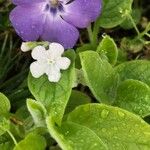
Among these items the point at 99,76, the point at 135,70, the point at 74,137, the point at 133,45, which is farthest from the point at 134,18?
the point at 74,137

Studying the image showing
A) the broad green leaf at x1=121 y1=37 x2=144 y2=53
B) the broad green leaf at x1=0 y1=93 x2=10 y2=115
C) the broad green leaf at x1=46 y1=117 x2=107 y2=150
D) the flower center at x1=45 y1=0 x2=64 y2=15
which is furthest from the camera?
the broad green leaf at x1=121 y1=37 x2=144 y2=53

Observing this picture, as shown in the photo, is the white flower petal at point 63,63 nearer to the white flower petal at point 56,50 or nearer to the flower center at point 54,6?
the white flower petal at point 56,50

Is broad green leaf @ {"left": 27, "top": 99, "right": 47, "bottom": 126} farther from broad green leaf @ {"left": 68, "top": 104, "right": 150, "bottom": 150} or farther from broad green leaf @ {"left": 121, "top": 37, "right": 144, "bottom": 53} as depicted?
broad green leaf @ {"left": 121, "top": 37, "right": 144, "bottom": 53}

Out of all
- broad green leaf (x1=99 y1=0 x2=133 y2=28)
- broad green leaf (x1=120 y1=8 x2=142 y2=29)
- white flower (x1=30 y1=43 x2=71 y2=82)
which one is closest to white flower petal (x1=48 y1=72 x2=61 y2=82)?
white flower (x1=30 y1=43 x2=71 y2=82)

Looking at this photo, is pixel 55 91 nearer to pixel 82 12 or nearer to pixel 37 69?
pixel 37 69

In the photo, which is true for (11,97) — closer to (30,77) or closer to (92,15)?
(30,77)

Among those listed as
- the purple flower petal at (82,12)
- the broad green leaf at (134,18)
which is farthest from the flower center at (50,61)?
the broad green leaf at (134,18)

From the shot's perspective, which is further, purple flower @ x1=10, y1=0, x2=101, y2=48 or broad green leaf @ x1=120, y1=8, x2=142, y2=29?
broad green leaf @ x1=120, y1=8, x2=142, y2=29
